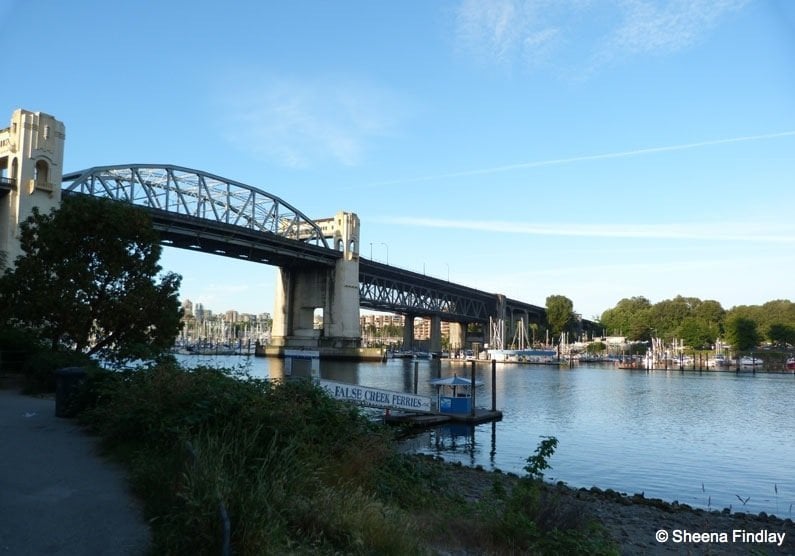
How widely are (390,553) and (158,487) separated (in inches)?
127

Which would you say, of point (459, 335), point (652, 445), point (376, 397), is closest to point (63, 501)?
point (376, 397)

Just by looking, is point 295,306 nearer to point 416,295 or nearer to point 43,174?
point 416,295

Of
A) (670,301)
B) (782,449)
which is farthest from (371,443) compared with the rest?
(670,301)

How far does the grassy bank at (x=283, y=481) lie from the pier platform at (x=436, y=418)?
1359 centimetres

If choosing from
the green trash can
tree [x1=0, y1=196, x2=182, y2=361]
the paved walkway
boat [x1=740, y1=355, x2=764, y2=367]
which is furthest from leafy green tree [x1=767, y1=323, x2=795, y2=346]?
the paved walkway

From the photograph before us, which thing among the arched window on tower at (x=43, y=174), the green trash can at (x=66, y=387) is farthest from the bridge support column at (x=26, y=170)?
the green trash can at (x=66, y=387)

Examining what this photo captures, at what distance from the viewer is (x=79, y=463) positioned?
11055 mm

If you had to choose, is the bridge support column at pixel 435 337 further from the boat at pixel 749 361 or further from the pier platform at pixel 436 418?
the pier platform at pixel 436 418

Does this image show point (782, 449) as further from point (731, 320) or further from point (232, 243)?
point (731, 320)

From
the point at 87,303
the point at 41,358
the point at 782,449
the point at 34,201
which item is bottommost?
the point at 782,449

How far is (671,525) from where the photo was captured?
1521cm

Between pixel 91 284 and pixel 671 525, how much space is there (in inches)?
985

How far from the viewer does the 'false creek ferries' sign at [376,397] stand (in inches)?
1024

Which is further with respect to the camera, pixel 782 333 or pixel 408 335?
pixel 408 335
